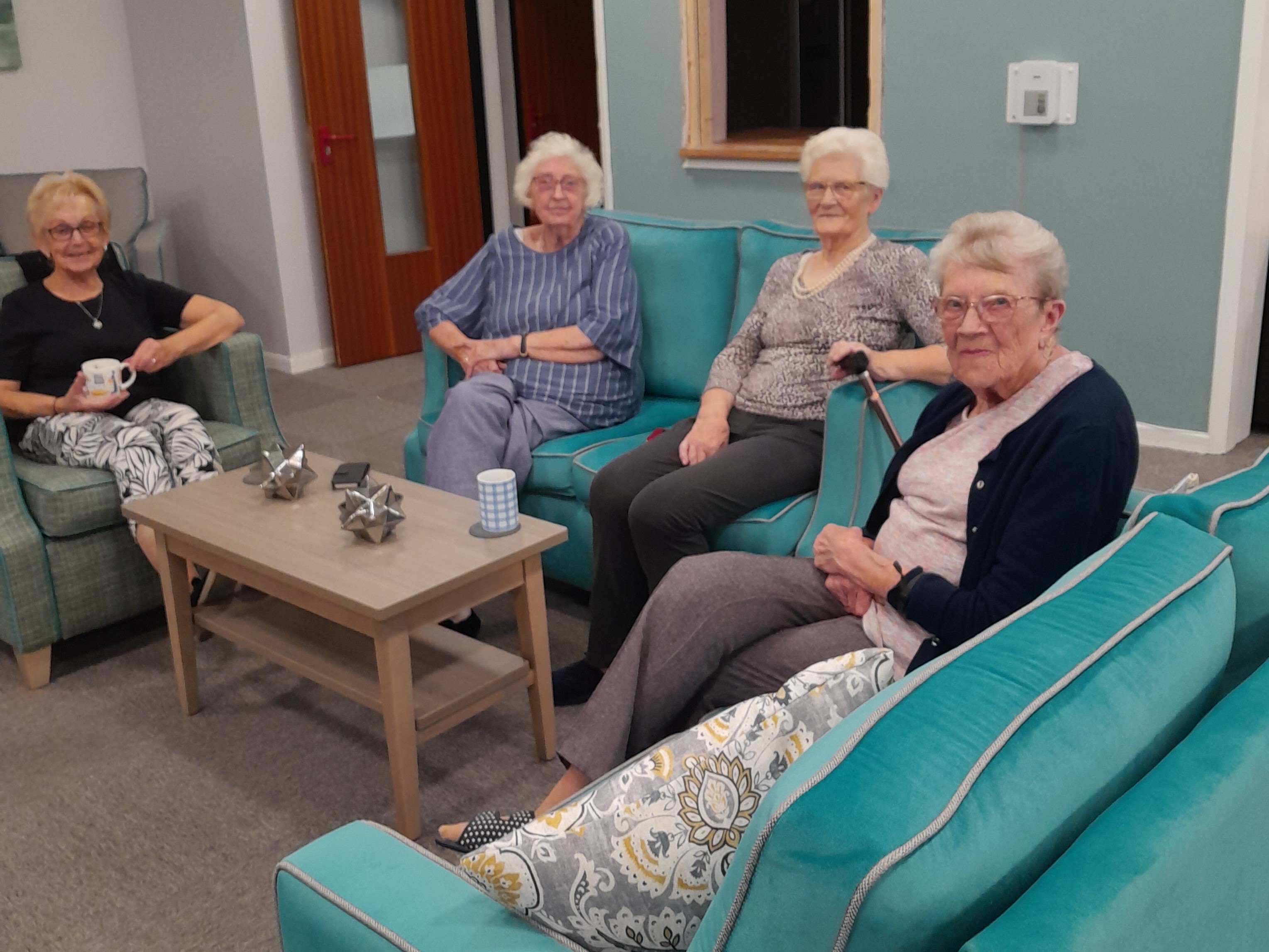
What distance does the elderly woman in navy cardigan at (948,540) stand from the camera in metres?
1.59

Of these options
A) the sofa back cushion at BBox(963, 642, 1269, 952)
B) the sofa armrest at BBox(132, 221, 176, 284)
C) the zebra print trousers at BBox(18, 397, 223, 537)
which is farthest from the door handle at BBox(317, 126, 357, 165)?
the sofa back cushion at BBox(963, 642, 1269, 952)

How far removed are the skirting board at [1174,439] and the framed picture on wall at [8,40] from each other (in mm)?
4659

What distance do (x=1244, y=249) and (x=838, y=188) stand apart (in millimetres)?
1640

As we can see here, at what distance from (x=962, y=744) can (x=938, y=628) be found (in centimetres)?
83

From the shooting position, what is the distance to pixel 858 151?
2.61 meters

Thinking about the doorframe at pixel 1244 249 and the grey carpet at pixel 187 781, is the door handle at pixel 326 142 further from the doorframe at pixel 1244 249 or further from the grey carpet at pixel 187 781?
the doorframe at pixel 1244 249

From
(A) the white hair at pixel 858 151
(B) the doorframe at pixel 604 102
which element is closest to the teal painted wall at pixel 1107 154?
(B) the doorframe at pixel 604 102

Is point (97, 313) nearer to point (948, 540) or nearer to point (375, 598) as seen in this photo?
point (375, 598)

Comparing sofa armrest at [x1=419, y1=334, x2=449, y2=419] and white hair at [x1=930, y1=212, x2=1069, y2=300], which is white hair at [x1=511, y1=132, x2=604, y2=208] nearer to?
sofa armrest at [x1=419, y1=334, x2=449, y2=419]

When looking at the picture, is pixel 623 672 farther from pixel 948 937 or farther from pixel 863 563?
pixel 948 937

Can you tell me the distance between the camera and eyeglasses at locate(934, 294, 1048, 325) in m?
1.69

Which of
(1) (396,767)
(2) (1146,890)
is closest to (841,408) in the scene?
(1) (396,767)

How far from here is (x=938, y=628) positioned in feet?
5.56

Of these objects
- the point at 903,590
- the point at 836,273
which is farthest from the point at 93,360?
the point at 903,590
